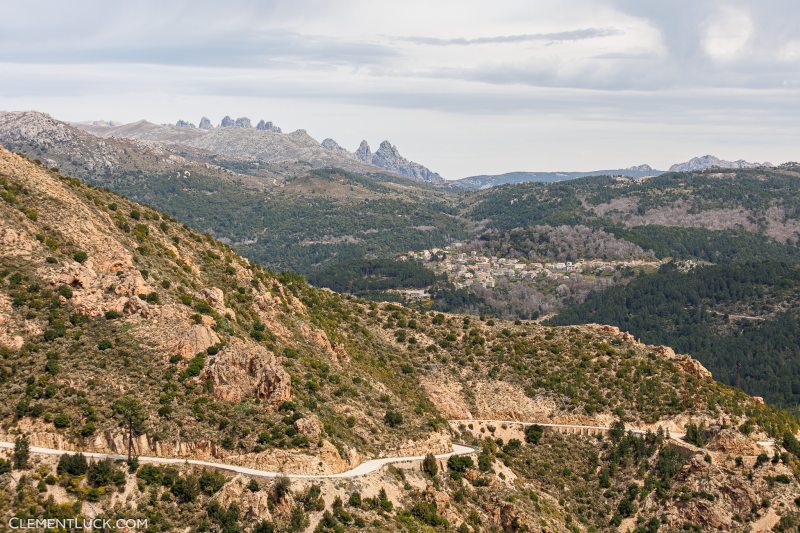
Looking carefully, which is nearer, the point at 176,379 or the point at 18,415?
the point at 18,415

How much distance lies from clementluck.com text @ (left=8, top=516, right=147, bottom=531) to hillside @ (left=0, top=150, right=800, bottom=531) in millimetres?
1379

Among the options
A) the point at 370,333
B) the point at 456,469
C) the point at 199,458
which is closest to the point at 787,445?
the point at 456,469

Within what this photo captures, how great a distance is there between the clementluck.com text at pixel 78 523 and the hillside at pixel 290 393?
54.3 inches

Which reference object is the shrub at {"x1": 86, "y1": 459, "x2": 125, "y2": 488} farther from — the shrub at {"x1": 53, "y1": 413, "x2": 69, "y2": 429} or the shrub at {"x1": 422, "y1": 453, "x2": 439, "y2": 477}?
the shrub at {"x1": 422, "y1": 453, "x2": 439, "y2": 477}

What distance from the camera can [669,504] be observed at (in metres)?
86.9

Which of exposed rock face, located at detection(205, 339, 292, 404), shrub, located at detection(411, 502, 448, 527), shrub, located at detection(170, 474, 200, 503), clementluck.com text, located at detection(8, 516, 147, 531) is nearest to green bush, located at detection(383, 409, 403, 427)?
exposed rock face, located at detection(205, 339, 292, 404)

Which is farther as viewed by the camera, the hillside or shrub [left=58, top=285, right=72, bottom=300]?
shrub [left=58, top=285, right=72, bottom=300]

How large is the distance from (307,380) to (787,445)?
184 ft

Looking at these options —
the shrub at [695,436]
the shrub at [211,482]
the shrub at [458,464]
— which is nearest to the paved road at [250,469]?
the shrub at [211,482]

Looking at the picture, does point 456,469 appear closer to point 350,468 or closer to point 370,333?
point 350,468

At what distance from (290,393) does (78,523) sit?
996 inches

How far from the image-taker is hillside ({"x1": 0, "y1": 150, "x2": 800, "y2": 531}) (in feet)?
206

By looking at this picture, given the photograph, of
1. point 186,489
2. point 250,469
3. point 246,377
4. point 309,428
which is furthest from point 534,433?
point 186,489

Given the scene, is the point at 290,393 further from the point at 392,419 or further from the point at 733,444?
the point at 733,444
